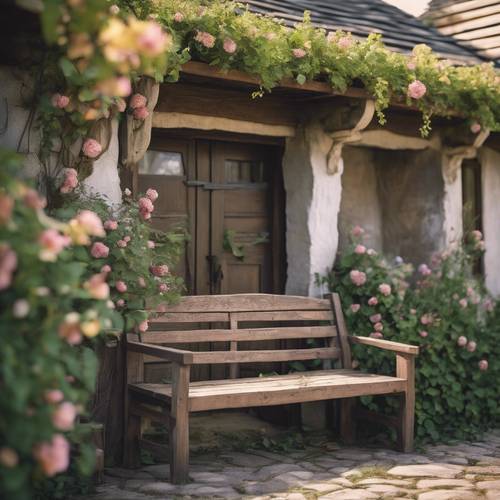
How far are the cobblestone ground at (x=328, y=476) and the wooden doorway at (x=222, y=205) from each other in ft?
4.84

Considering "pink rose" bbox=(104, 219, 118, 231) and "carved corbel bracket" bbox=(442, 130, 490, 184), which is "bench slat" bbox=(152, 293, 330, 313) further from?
"carved corbel bracket" bbox=(442, 130, 490, 184)

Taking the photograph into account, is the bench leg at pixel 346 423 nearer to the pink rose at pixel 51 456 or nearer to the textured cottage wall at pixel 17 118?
the textured cottage wall at pixel 17 118

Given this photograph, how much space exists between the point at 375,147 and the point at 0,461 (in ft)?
17.9

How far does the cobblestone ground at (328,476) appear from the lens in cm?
429

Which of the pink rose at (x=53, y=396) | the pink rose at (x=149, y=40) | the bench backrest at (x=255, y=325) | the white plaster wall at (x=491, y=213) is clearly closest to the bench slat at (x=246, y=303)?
the bench backrest at (x=255, y=325)

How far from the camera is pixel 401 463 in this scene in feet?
16.6

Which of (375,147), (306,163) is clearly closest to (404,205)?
(375,147)

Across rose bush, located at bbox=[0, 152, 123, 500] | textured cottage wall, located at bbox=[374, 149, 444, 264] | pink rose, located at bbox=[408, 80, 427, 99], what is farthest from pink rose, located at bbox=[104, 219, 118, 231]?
textured cottage wall, located at bbox=[374, 149, 444, 264]

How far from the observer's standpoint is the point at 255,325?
20.1 feet

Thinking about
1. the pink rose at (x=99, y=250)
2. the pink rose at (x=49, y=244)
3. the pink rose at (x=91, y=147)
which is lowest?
the pink rose at (x=49, y=244)

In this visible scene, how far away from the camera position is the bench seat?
4531 mm

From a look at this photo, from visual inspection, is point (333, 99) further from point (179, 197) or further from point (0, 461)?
point (0, 461)

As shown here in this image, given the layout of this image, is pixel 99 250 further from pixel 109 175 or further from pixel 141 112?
pixel 141 112

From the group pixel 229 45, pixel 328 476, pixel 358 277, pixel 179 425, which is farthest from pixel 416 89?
pixel 179 425
